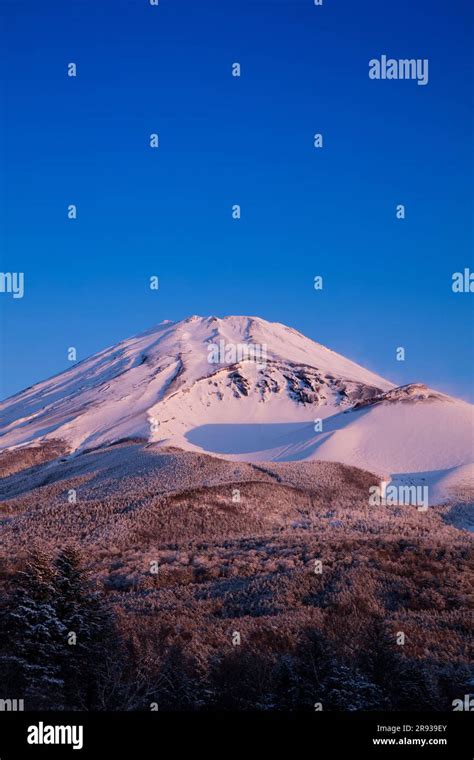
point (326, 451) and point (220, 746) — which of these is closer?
point (220, 746)

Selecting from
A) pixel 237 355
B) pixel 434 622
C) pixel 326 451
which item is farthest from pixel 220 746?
pixel 237 355

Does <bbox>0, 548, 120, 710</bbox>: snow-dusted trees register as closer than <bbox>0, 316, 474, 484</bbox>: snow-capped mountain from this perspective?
Yes

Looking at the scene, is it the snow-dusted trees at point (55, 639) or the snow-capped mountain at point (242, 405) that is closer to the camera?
the snow-dusted trees at point (55, 639)

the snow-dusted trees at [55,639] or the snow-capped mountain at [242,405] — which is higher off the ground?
the snow-capped mountain at [242,405]

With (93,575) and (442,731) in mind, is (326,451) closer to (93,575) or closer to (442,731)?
(93,575)

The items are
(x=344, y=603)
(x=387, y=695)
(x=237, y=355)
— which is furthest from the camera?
(x=237, y=355)

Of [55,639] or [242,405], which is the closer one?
[55,639]

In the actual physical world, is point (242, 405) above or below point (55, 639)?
above

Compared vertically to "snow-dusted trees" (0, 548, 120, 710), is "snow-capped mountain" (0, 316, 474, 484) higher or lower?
higher
